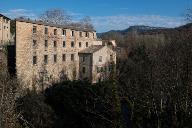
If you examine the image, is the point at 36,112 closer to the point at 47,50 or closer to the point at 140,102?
the point at 140,102

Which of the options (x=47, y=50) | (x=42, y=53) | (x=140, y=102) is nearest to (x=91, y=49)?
(x=47, y=50)

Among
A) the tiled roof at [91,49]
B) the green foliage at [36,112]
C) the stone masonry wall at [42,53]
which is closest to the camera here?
the green foliage at [36,112]

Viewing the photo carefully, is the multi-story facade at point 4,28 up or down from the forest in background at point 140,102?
up

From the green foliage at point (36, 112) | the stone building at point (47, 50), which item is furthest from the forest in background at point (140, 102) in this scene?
the stone building at point (47, 50)

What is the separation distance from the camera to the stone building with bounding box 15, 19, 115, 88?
44781 mm

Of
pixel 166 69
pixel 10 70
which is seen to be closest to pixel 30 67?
pixel 10 70

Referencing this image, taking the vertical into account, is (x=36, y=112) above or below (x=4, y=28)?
below

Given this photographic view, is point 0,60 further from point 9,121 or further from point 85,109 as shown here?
point 9,121

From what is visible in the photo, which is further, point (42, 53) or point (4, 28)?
point (4, 28)

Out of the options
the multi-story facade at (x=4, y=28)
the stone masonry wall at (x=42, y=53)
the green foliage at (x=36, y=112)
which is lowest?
the green foliage at (x=36, y=112)

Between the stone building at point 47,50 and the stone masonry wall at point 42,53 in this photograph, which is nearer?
the stone masonry wall at point 42,53

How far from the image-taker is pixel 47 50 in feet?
163

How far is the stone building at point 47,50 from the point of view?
44781 mm

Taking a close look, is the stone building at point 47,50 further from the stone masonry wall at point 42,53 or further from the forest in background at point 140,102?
the forest in background at point 140,102
